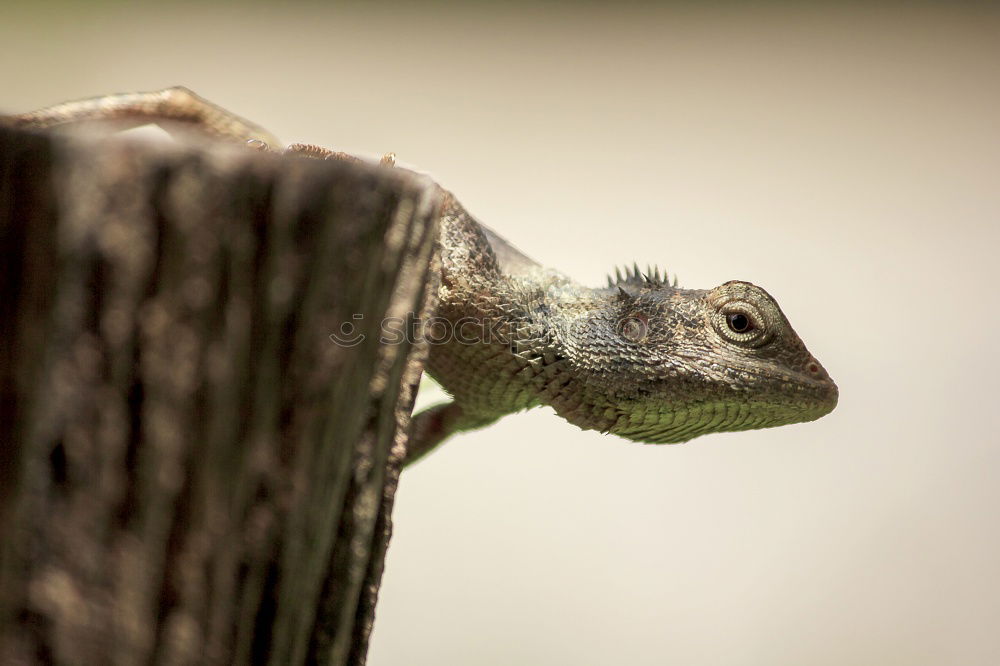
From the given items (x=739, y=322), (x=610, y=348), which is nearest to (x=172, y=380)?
(x=610, y=348)

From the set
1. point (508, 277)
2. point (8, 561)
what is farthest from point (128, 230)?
point (508, 277)

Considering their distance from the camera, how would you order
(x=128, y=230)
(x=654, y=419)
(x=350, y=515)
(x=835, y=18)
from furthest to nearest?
(x=835, y=18)
(x=654, y=419)
(x=350, y=515)
(x=128, y=230)

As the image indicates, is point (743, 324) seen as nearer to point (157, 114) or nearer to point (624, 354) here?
point (624, 354)

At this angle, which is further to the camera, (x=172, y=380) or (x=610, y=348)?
(x=610, y=348)

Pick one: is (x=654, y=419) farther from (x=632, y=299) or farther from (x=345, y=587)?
(x=345, y=587)

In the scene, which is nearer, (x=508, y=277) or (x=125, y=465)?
(x=125, y=465)

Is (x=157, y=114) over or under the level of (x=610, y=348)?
over

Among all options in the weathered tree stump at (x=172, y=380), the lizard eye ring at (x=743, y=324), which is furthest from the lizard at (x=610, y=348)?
the weathered tree stump at (x=172, y=380)

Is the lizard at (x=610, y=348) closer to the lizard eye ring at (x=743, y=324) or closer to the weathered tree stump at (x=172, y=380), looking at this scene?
the lizard eye ring at (x=743, y=324)
